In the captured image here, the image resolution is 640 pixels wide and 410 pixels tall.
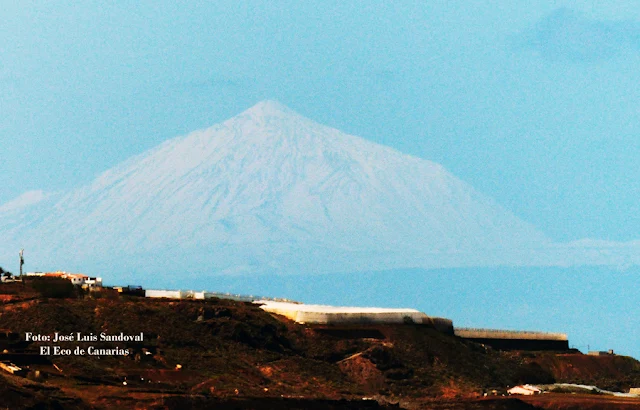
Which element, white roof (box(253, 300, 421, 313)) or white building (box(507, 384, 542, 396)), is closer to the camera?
white building (box(507, 384, 542, 396))

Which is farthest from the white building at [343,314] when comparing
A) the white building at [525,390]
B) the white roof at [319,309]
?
the white building at [525,390]

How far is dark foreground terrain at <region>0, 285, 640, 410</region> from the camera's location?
136 m

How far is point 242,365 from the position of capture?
157 meters

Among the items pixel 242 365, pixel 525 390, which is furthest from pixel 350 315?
pixel 242 365

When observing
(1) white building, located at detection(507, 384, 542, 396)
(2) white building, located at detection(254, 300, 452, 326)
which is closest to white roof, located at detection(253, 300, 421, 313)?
(2) white building, located at detection(254, 300, 452, 326)

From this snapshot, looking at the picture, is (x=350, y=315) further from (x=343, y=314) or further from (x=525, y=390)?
(x=525, y=390)

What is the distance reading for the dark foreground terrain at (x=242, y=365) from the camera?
135500mm

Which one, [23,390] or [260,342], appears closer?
[23,390]

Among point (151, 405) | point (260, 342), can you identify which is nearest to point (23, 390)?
point (151, 405)

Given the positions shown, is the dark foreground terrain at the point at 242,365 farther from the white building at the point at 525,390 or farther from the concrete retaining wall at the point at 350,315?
the white building at the point at 525,390

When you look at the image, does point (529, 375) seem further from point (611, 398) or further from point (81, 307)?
point (81, 307)

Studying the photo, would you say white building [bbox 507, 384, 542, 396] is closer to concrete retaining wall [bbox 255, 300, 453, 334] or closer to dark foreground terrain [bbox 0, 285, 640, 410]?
dark foreground terrain [bbox 0, 285, 640, 410]

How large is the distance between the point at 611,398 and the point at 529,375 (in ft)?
57.9

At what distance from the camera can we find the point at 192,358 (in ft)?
508
